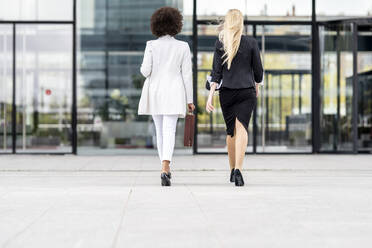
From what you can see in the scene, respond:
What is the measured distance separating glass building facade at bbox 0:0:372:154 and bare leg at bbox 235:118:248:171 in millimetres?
6285

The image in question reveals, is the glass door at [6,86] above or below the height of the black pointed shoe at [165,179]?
above

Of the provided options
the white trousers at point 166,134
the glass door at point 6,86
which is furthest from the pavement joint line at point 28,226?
the glass door at point 6,86

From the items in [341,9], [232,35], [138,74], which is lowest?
[232,35]

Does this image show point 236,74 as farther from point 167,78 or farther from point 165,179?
point 165,179

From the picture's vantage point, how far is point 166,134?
20.9 feet

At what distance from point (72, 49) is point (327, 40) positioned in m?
5.22

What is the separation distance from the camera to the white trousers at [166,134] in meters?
6.29

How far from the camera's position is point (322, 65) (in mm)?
13125

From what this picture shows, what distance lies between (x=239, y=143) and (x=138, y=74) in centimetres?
656

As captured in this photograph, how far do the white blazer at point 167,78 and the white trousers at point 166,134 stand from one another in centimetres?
9

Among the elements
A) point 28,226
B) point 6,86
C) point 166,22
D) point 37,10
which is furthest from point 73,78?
point 28,226

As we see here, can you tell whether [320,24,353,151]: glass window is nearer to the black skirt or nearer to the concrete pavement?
the concrete pavement

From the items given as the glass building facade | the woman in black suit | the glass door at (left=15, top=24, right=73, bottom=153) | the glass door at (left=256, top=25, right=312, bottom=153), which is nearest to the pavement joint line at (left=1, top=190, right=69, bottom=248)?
the woman in black suit

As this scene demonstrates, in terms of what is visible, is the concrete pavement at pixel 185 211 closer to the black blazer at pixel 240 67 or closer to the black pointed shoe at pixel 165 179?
the black pointed shoe at pixel 165 179
